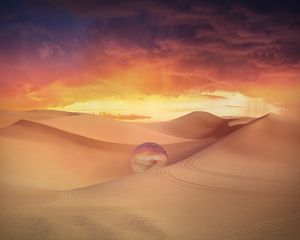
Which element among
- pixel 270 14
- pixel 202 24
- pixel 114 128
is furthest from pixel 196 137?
pixel 270 14

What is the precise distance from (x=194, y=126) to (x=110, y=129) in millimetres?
548

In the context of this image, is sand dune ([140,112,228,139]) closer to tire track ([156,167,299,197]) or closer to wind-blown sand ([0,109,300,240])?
wind-blown sand ([0,109,300,240])

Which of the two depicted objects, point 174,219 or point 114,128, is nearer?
point 174,219

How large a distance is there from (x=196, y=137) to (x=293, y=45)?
2.76 feet

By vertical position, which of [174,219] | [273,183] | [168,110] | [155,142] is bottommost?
[174,219]

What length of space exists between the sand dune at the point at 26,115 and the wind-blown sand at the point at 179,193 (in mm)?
42

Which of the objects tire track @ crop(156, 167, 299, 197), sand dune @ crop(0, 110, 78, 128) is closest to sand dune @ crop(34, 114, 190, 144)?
sand dune @ crop(0, 110, 78, 128)

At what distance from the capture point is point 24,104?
2820 mm

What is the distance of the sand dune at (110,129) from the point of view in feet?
9.21

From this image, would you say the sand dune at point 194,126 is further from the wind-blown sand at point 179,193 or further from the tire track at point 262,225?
the tire track at point 262,225

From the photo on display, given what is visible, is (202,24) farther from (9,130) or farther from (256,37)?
(9,130)

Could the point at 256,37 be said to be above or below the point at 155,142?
above

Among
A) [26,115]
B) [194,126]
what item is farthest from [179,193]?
[26,115]

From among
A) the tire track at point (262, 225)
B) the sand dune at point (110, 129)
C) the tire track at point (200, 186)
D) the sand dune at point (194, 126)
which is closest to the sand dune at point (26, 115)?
the sand dune at point (110, 129)
